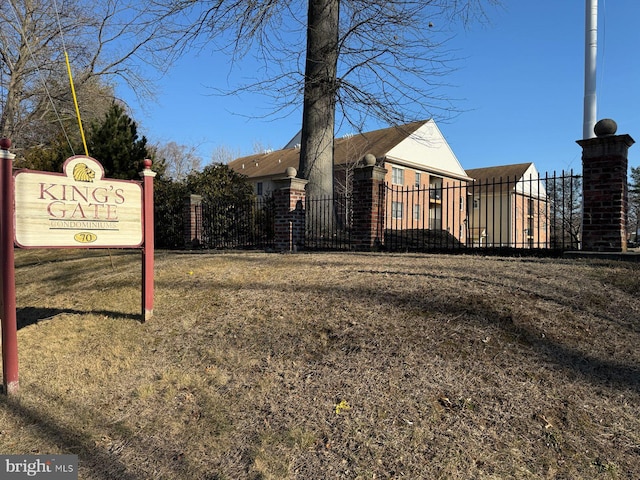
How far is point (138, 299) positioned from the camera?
586 cm

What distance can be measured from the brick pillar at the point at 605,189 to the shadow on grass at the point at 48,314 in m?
6.51

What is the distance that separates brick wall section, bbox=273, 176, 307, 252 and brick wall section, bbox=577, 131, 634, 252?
5290 millimetres

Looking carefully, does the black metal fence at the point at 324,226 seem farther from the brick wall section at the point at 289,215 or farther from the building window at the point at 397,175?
the building window at the point at 397,175

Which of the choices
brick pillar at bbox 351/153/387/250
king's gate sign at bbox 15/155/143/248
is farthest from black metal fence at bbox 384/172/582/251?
king's gate sign at bbox 15/155/143/248

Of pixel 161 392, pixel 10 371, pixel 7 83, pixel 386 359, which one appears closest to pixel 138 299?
pixel 10 371

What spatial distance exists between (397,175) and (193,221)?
1870 centimetres

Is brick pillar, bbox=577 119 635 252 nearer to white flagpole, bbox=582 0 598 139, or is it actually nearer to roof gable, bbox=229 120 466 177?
white flagpole, bbox=582 0 598 139

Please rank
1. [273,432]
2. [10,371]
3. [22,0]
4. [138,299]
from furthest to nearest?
[22,0]
[138,299]
[10,371]
[273,432]

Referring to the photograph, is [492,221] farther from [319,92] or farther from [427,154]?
[427,154]

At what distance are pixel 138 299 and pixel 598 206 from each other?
22.2 ft

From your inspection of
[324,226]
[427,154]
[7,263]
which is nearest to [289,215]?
[324,226]

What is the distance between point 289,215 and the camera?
9.37 meters

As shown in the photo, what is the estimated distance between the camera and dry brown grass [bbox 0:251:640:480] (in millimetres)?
2611

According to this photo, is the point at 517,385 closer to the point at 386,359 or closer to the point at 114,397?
the point at 386,359
